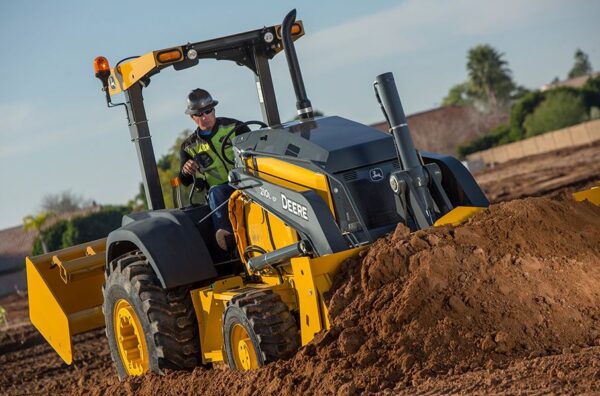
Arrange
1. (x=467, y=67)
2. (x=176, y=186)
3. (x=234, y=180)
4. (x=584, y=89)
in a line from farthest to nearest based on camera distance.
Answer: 1. (x=467, y=67)
2. (x=584, y=89)
3. (x=176, y=186)
4. (x=234, y=180)

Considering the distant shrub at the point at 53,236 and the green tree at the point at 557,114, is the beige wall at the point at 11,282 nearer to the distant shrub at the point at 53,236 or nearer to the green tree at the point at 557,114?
the distant shrub at the point at 53,236

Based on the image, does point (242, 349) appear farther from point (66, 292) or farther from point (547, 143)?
point (547, 143)

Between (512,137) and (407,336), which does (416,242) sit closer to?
(407,336)

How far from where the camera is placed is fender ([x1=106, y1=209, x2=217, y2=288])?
7.77 m

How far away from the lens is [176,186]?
339 inches

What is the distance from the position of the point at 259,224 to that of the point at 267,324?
4.07 feet

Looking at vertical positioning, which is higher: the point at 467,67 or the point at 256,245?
the point at 467,67

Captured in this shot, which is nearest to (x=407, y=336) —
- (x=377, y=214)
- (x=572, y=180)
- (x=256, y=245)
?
(x=377, y=214)

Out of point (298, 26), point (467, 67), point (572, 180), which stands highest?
Result: point (467, 67)

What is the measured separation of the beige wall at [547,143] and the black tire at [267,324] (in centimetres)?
3516

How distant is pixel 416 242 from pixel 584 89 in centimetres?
4810

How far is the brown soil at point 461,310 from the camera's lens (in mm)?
6020

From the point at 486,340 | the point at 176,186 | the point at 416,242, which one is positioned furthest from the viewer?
the point at 176,186

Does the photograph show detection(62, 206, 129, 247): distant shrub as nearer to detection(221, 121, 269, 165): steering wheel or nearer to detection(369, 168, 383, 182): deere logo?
detection(221, 121, 269, 165): steering wheel
